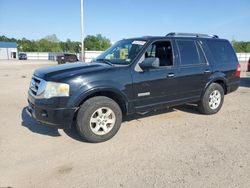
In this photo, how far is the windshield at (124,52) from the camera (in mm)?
5184

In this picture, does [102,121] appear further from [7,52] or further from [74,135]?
[7,52]

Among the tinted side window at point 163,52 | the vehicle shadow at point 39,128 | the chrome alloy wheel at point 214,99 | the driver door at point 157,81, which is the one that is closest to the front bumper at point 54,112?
the vehicle shadow at point 39,128

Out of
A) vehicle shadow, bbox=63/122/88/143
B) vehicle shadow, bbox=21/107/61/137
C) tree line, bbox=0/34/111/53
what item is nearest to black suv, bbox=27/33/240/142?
vehicle shadow, bbox=63/122/88/143

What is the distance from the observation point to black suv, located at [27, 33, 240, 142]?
435 cm

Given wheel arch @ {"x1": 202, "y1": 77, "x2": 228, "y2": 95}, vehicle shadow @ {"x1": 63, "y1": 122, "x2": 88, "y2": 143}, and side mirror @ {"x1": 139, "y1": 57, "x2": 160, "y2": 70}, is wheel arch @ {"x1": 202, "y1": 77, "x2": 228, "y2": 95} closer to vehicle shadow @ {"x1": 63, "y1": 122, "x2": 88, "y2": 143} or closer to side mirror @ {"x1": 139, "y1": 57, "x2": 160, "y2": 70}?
side mirror @ {"x1": 139, "y1": 57, "x2": 160, "y2": 70}

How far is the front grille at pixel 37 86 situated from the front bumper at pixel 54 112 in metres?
0.16

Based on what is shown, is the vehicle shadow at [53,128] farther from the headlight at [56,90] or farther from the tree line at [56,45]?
the tree line at [56,45]

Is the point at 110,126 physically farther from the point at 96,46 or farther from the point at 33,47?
the point at 33,47

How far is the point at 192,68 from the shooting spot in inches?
233

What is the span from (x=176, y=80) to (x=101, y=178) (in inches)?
118

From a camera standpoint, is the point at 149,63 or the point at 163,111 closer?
the point at 149,63

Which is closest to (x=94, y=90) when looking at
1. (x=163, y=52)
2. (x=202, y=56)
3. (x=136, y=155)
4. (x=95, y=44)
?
(x=136, y=155)

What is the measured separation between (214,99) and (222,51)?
1324mm

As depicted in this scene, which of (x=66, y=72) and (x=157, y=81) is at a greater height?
(x=66, y=72)
